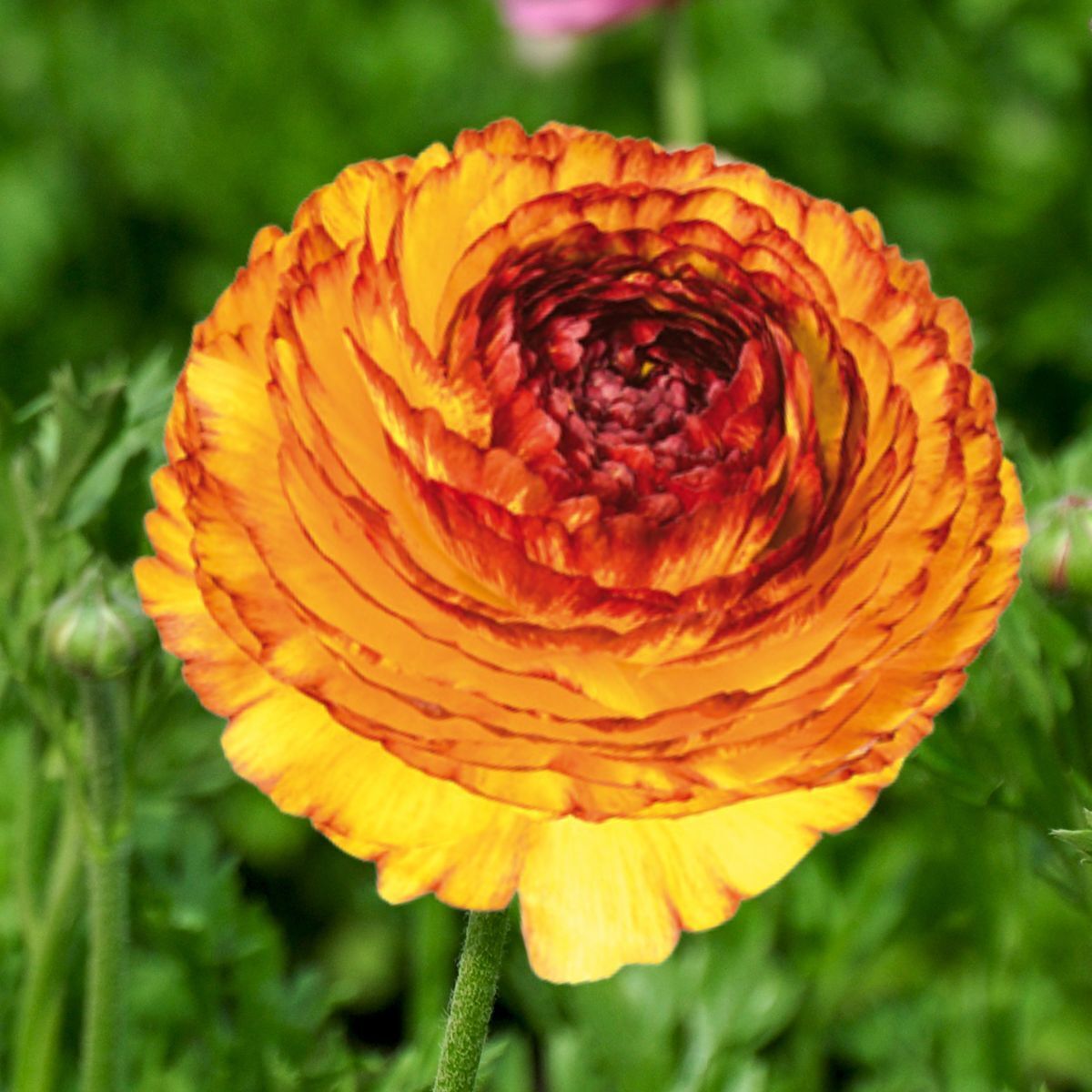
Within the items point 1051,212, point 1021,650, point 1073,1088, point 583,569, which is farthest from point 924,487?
point 1051,212

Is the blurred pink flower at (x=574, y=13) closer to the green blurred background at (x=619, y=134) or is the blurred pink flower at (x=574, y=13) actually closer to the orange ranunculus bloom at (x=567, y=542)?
the green blurred background at (x=619, y=134)

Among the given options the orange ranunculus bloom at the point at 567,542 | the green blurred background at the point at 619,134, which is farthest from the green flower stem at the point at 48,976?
the orange ranunculus bloom at the point at 567,542

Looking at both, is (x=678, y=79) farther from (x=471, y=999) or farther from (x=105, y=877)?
(x=471, y=999)

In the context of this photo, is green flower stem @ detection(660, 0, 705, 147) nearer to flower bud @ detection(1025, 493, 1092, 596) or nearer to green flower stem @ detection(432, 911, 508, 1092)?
flower bud @ detection(1025, 493, 1092, 596)

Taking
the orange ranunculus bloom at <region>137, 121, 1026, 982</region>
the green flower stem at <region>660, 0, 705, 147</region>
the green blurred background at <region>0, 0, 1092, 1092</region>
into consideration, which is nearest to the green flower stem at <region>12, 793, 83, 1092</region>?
the green blurred background at <region>0, 0, 1092, 1092</region>

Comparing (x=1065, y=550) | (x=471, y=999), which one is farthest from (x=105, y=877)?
(x=1065, y=550)
